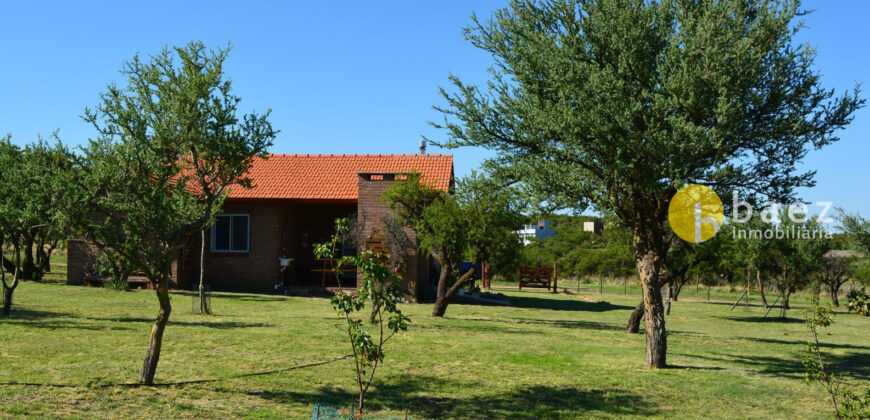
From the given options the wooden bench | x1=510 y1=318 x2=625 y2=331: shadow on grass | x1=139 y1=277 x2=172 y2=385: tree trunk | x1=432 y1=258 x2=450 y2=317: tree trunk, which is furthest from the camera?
the wooden bench

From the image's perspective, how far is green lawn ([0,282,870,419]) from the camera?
27.3ft

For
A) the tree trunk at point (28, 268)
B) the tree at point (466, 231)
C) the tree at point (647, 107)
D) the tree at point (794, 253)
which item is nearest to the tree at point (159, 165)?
the tree at point (647, 107)

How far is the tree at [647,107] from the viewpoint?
10.9 metres

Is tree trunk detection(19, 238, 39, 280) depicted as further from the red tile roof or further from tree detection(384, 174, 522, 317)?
tree detection(384, 174, 522, 317)

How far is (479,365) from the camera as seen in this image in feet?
38.2

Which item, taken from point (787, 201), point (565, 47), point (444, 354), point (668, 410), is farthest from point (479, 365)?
point (787, 201)

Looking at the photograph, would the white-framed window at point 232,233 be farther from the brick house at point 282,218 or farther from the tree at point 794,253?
the tree at point 794,253

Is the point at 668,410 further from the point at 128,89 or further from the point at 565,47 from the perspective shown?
the point at 128,89

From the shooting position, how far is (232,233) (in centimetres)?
2655

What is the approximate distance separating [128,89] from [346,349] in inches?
236

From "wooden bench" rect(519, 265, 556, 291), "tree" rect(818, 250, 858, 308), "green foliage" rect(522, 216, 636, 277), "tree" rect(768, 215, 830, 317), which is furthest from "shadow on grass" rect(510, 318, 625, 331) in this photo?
"wooden bench" rect(519, 265, 556, 291)

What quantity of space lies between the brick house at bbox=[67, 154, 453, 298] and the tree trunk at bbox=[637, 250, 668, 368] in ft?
42.7

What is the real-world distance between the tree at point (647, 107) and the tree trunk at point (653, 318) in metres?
0.02

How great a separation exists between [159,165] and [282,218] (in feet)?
60.1
